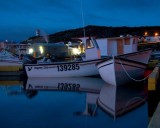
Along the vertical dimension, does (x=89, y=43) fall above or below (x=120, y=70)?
above

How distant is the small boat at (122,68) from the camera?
13.7m

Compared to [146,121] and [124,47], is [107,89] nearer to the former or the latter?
[146,121]

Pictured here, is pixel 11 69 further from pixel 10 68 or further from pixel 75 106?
pixel 75 106

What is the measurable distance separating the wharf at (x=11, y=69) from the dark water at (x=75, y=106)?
4966 millimetres

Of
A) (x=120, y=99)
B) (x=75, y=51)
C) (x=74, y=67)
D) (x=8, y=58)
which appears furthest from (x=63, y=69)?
(x=75, y=51)

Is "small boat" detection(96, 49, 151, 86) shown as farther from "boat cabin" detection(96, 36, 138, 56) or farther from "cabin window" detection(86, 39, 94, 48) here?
"boat cabin" detection(96, 36, 138, 56)

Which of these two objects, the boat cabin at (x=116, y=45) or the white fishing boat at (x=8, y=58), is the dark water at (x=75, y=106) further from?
the white fishing boat at (x=8, y=58)

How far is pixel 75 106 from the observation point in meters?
11.2

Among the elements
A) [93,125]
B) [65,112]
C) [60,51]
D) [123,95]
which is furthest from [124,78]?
[60,51]

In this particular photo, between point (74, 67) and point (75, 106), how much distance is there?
7.52 meters

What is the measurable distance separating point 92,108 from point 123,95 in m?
2.20

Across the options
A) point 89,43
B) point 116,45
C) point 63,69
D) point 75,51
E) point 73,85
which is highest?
point 89,43

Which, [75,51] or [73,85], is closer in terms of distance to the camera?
[73,85]

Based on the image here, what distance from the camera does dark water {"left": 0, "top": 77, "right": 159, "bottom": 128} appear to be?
8531 millimetres
